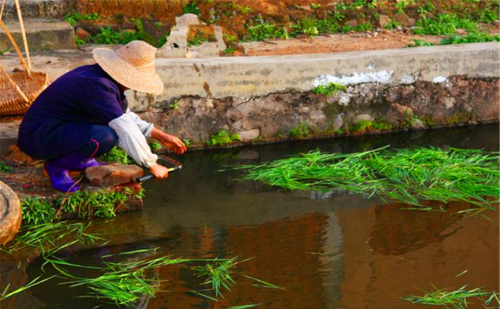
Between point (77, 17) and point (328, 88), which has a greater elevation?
point (77, 17)

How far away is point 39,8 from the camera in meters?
7.23

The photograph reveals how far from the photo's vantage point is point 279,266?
4.13 m

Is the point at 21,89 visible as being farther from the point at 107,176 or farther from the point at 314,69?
the point at 314,69

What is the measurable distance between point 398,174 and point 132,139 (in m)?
2.03

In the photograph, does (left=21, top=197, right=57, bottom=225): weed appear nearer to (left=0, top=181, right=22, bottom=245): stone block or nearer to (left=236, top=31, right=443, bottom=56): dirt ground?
(left=0, top=181, right=22, bottom=245): stone block

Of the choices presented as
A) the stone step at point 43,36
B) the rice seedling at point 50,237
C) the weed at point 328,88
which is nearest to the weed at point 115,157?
the rice seedling at point 50,237

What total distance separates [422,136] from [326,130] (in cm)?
83

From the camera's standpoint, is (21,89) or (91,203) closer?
(91,203)

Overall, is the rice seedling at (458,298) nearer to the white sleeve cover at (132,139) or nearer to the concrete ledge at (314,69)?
the white sleeve cover at (132,139)

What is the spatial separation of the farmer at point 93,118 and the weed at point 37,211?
0.15 meters

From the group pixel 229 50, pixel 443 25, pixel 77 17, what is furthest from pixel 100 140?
pixel 443 25

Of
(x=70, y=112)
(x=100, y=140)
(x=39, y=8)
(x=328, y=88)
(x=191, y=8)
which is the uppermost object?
(x=70, y=112)

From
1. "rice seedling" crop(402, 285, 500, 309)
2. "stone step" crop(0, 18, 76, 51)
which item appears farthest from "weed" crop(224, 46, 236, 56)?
"rice seedling" crop(402, 285, 500, 309)

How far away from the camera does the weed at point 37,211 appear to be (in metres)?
4.50
